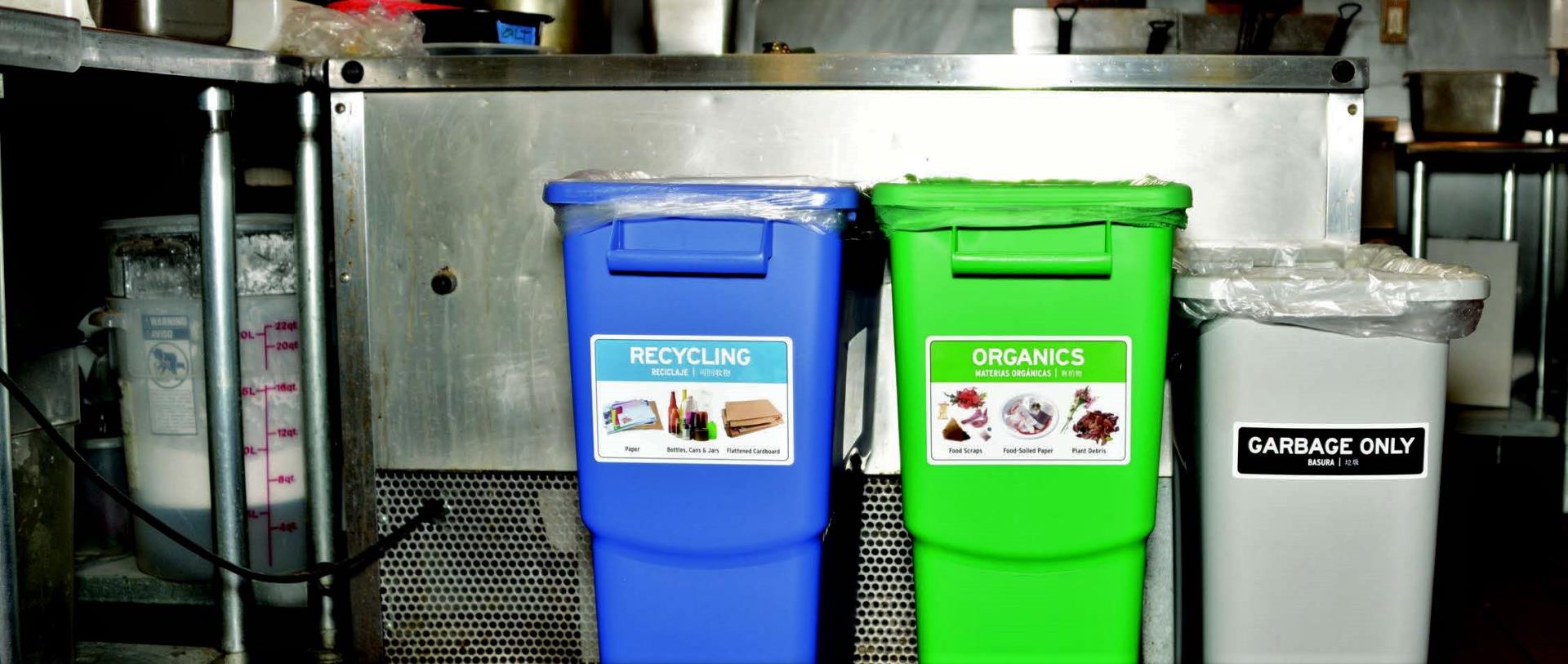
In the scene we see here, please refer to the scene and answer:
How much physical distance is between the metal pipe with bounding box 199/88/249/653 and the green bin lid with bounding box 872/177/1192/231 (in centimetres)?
102

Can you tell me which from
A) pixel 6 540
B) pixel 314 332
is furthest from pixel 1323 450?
pixel 6 540

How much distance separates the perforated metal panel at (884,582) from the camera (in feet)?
6.84

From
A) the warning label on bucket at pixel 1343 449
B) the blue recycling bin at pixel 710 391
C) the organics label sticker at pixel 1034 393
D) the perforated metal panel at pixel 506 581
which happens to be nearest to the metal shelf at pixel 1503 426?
the warning label on bucket at pixel 1343 449

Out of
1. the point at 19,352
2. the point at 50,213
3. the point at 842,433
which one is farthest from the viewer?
the point at 50,213

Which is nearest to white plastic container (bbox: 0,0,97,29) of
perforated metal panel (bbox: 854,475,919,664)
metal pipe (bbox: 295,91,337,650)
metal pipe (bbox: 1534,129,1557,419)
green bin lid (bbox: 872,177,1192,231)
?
metal pipe (bbox: 295,91,337,650)

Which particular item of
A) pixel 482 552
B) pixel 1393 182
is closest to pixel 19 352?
pixel 482 552

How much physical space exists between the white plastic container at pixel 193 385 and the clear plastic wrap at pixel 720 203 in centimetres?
71

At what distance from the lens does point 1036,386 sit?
1680 millimetres

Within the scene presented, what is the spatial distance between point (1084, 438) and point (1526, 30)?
3598 millimetres

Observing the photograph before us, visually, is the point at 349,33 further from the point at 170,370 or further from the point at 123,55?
the point at 170,370

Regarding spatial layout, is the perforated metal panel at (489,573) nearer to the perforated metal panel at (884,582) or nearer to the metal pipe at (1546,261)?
the perforated metal panel at (884,582)

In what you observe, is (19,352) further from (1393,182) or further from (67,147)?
(1393,182)

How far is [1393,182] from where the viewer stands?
158 inches

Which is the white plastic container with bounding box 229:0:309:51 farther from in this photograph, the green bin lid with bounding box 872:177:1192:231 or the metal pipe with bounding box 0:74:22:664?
the green bin lid with bounding box 872:177:1192:231
